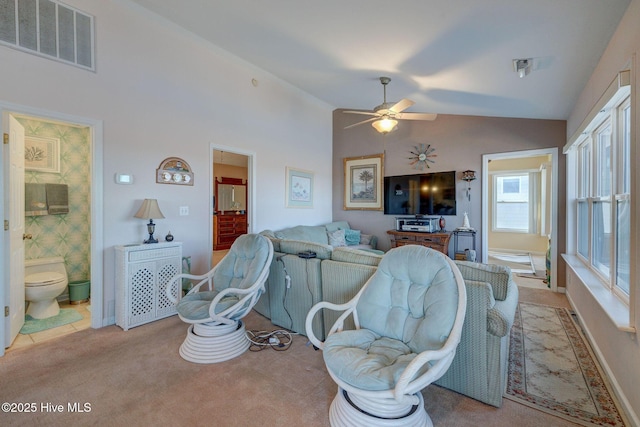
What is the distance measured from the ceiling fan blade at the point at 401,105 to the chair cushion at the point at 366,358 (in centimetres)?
238

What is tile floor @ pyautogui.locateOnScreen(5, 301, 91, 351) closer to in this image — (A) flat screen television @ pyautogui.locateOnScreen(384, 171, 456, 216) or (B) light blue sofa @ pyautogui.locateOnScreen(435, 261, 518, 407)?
(B) light blue sofa @ pyautogui.locateOnScreen(435, 261, 518, 407)

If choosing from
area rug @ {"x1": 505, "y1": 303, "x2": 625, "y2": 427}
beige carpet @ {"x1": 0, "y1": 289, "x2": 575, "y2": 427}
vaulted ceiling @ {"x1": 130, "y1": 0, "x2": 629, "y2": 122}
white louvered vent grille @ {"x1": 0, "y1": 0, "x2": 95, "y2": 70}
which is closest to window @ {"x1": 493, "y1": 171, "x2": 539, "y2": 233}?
vaulted ceiling @ {"x1": 130, "y1": 0, "x2": 629, "y2": 122}

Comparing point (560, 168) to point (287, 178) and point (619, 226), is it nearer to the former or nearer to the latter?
point (619, 226)

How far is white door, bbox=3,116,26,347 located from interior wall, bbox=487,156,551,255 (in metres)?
8.29

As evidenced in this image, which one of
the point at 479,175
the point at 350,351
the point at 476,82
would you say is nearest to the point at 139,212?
the point at 350,351

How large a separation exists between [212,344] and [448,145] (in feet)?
15.2

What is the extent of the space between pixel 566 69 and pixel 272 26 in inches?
104

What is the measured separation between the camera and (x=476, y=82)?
298 centimetres

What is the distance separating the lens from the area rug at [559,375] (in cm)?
174

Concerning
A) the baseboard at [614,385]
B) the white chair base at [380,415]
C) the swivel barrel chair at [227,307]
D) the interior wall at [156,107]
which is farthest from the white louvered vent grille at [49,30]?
the baseboard at [614,385]

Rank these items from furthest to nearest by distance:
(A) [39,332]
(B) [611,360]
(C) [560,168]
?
(C) [560,168] < (A) [39,332] < (B) [611,360]

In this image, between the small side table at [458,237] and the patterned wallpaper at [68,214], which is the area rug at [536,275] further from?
the patterned wallpaper at [68,214]

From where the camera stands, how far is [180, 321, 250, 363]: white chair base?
7.36ft

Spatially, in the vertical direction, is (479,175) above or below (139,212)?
above
